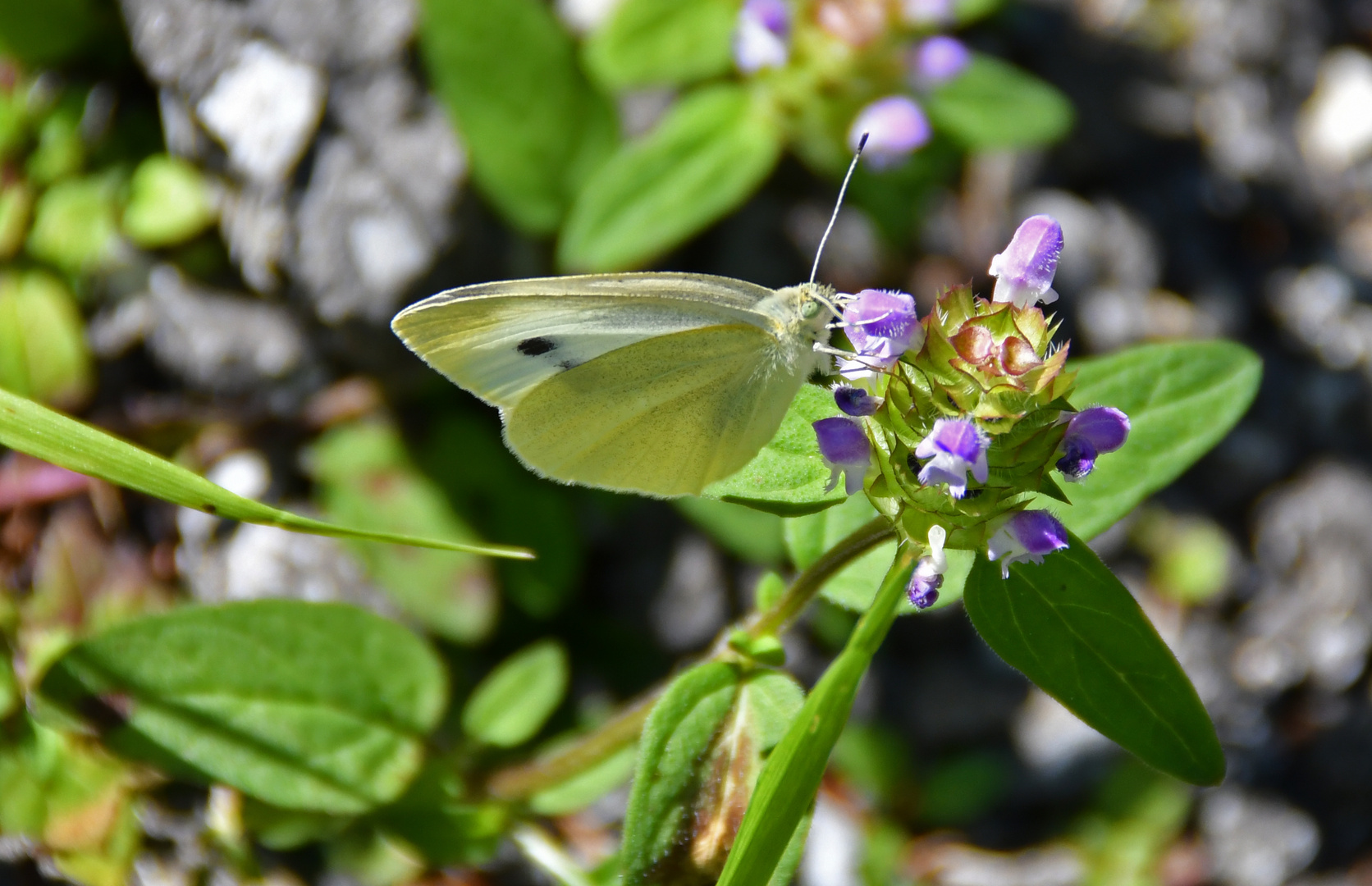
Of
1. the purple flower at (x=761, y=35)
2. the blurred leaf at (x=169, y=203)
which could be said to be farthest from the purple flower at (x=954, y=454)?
the blurred leaf at (x=169, y=203)

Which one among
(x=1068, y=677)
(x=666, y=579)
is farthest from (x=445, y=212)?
(x=1068, y=677)

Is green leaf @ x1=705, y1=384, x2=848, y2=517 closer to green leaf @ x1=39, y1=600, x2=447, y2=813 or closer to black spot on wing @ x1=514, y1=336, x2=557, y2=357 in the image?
black spot on wing @ x1=514, y1=336, x2=557, y2=357

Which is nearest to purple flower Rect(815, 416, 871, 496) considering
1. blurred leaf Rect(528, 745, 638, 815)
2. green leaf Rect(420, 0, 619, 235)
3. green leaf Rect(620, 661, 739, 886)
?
green leaf Rect(620, 661, 739, 886)

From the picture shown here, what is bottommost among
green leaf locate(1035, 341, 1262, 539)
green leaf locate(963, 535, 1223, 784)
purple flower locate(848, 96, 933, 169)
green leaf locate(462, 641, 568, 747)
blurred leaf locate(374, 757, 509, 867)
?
blurred leaf locate(374, 757, 509, 867)

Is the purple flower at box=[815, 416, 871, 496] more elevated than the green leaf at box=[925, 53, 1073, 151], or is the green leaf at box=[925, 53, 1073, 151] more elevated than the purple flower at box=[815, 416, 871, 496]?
the green leaf at box=[925, 53, 1073, 151]

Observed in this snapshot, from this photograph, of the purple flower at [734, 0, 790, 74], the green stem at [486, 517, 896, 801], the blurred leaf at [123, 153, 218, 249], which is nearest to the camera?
the green stem at [486, 517, 896, 801]

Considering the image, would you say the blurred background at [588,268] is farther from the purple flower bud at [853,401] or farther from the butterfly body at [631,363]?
the purple flower bud at [853,401]

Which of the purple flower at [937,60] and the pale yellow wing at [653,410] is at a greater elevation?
the purple flower at [937,60]
